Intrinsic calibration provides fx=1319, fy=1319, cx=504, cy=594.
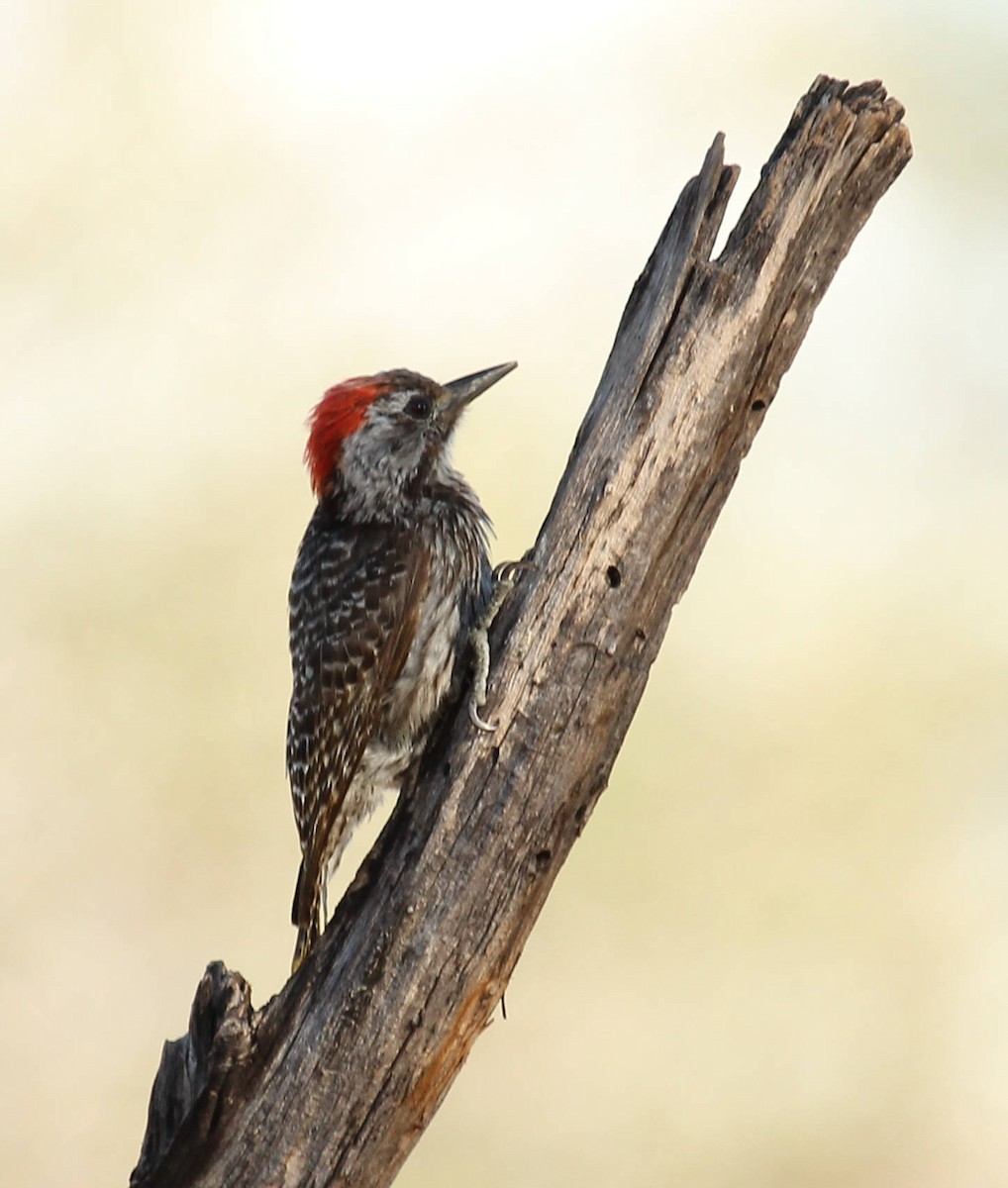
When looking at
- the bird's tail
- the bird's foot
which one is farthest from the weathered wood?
the bird's tail

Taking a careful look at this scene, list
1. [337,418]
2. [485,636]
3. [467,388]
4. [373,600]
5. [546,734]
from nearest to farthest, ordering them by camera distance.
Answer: [546,734]
[485,636]
[373,600]
[337,418]
[467,388]

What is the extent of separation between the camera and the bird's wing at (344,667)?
4355 millimetres

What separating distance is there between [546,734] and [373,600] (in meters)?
1.03

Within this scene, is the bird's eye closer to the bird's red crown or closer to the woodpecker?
the woodpecker

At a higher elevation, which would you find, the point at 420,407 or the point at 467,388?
the point at 467,388

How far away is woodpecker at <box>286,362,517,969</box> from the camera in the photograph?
14.1 feet

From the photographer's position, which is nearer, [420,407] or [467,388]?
[420,407]

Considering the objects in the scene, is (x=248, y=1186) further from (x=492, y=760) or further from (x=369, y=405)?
(x=369, y=405)

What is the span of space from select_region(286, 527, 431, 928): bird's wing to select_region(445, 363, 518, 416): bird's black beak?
0.59 metres

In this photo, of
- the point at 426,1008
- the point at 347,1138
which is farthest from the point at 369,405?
the point at 347,1138

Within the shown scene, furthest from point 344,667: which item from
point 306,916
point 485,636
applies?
point 306,916

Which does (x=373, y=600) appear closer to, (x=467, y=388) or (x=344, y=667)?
(x=344, y=667)

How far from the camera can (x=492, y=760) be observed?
3662mm

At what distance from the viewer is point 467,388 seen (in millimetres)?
4918
